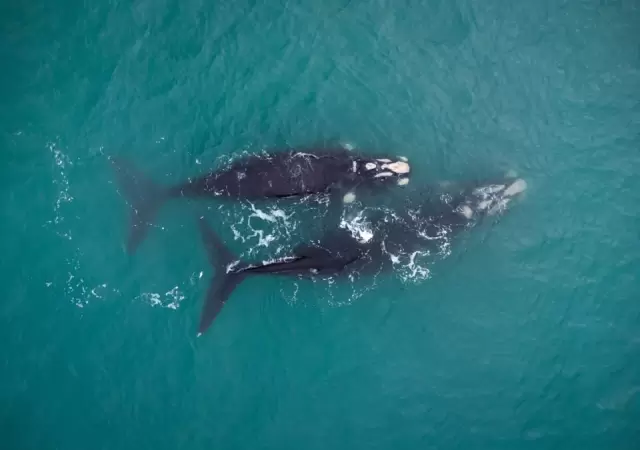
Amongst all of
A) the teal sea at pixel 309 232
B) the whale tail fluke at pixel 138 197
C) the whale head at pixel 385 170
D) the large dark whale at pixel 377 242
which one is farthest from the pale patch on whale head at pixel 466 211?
the whale tail fluke at pixel 138 197

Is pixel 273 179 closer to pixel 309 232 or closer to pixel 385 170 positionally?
pixel 309 232

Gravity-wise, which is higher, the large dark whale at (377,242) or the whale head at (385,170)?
the whale head at (385,170)

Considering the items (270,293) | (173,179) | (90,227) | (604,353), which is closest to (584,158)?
(604,353)

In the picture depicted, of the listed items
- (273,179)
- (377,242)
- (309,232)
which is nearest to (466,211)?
(377,242)

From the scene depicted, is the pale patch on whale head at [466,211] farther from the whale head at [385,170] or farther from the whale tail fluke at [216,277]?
the whale tail fluke at [216,277]

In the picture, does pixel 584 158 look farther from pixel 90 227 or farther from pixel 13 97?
pixel 13 97

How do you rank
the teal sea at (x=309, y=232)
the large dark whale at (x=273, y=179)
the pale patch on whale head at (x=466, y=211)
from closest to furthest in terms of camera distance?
the teal sea at (x=309, y=232) < the pale patch on whale head at (x=466, y=211) < the large dark whale at (x=273, y=179)

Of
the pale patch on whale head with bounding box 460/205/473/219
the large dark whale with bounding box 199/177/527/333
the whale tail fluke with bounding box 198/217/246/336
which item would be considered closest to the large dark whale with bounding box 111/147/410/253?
the large dark whale with bounding box 199/177/527/333
